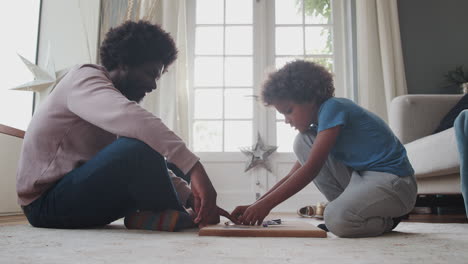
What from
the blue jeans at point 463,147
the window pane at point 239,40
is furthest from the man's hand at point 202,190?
the window pane at point 239,40

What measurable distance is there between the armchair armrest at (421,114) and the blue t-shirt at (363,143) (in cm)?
128

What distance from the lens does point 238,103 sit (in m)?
3.61

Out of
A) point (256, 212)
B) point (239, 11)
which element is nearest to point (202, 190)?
point (256, 212)

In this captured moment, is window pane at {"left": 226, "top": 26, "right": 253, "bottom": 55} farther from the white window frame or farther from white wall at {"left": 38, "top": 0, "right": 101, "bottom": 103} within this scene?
white wall at {"left": 38, "top": 0, "right": 101, "bottom": 103}

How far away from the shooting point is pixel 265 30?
143 inches

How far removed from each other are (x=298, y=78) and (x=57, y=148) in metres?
0.75

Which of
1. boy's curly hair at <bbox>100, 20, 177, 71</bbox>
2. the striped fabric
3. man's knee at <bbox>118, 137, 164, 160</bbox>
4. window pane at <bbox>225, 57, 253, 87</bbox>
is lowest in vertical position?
the striped fabric

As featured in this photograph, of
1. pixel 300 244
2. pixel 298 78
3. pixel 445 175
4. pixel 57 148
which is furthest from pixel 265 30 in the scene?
pixel 300 244

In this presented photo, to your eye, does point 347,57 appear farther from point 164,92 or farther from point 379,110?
point 164,92

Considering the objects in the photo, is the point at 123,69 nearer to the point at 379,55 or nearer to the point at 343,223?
the point at 343,223

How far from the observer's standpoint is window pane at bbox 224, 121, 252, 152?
140 inches

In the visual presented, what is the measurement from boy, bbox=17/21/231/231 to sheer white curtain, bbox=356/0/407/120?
2433 mm

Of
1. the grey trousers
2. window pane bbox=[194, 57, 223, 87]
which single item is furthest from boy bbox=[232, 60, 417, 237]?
window pane bbox=[194, 57, 223, 87]

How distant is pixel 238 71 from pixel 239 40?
0.27 m
